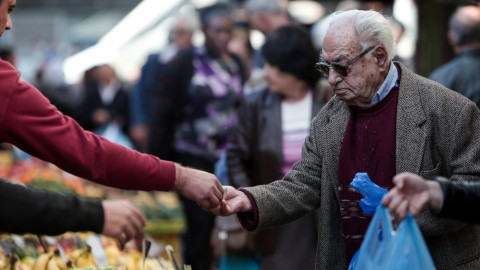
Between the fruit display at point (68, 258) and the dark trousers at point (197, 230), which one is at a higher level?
the fruit display at point (68, 258)

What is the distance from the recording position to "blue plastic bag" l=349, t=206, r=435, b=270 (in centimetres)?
321

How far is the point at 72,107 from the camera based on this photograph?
45.6ft

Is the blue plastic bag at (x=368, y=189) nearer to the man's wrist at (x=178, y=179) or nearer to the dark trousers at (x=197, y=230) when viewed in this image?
the man's wrist at (x=178, y=179)

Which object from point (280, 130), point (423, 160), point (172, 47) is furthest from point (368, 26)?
point (172, 47)

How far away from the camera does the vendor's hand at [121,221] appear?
3723mm

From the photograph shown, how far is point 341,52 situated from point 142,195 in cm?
572

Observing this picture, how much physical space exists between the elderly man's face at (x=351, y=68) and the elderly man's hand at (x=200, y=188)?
2.38ft

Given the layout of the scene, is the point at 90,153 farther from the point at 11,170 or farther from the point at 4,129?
the point at 11,170

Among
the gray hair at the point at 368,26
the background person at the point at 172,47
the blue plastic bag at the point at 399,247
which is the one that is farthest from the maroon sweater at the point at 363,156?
the background person at the point at 172,47

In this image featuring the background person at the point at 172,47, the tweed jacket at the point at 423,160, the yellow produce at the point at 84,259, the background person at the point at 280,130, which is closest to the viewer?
the tweed jacket at the point at 423,160

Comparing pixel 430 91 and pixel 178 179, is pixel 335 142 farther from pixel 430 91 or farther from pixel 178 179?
pixel 178 179

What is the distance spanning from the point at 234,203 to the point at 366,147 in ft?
2.16

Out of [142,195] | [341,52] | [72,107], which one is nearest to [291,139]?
[341,52]

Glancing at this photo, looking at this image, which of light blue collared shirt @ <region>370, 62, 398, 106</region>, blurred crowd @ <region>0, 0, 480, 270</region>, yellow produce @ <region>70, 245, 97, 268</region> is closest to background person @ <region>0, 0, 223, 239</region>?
light blue collared shirt @ <region>370, 62, 398, 106</region>
